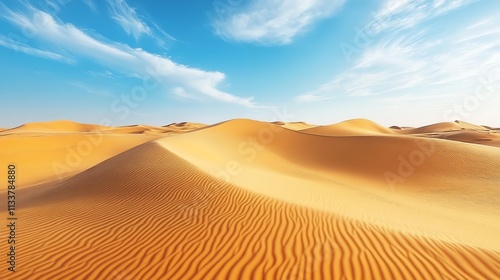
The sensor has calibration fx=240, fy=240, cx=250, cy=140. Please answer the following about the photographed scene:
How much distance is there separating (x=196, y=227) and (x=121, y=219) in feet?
7.37

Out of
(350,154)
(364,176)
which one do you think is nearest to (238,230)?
(364,176)

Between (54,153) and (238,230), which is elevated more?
(54,153)

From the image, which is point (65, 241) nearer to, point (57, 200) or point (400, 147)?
point (57, 200)

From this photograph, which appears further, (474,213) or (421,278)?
(474,213)

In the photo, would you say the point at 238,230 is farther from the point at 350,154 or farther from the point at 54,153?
the point at 54,153

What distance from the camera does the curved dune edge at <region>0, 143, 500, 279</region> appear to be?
404 centimetres

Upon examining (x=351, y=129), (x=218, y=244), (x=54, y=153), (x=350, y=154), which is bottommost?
(x=218, y=244)

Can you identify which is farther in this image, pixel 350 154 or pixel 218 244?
pixel 350 154

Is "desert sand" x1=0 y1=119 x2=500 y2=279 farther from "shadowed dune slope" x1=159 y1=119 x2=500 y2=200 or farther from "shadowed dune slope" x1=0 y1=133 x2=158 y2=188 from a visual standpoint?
"shadowed dune slope" x1=0 y1=133 x2=158 y2=188

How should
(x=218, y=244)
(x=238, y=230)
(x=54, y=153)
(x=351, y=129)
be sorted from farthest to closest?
(x=351, y=129) → (x=54, y=153) → (x=238, y=230) → (x=218, y=244)

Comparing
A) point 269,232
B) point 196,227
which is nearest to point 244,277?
point 269,232

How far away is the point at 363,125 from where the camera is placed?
5522cm

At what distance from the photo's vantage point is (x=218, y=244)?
4.93 m

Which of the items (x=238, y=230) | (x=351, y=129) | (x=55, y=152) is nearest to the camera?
(x=238, y=230)
